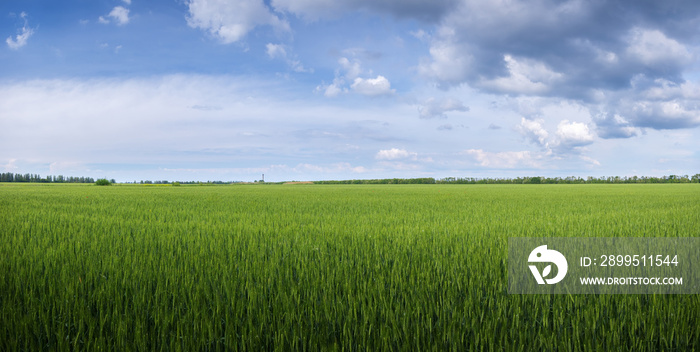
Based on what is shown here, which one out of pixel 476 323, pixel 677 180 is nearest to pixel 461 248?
pixel 476 323

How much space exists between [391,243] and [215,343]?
315 centimetres

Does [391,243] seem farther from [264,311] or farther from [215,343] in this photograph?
[215,343]

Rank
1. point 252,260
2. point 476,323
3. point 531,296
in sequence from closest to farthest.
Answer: point 476,323 < point 531,296 < point 252,260

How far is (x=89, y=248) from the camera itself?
14.9 ft

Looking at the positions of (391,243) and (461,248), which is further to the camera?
(391,243)

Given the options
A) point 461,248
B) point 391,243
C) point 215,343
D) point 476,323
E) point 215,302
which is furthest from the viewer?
point 391,243

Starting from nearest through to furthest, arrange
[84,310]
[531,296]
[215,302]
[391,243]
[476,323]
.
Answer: [476,323], [84,310], [215,302], [531,296], [391,243]

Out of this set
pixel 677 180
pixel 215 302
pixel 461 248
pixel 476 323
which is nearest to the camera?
pixel 476 323

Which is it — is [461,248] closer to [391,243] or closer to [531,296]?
[391,243]

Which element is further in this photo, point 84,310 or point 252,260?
point 252,260

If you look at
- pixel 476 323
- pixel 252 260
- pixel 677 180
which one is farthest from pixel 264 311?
pixel 677 180

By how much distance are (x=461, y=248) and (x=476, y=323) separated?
2.31 m

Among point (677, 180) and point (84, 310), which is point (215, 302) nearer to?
point (84, 310)

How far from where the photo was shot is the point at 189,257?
3939mm
